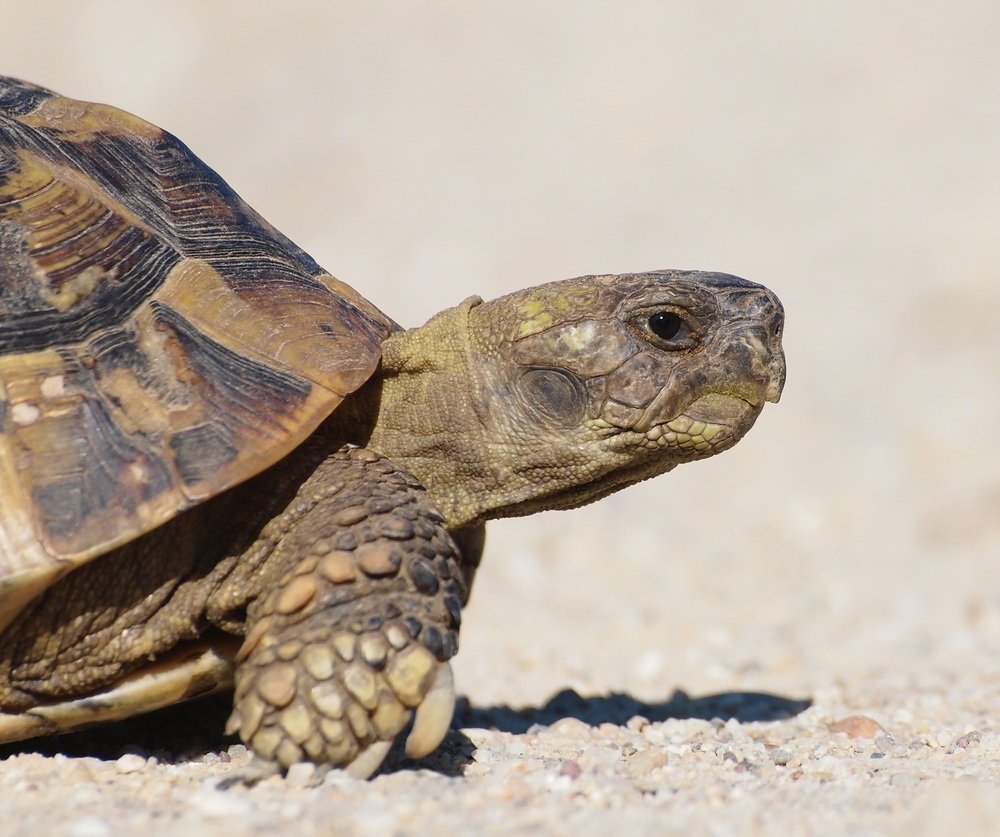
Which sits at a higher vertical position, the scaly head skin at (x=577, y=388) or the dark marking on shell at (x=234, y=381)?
the scaly head skin at (x=577, y=388)

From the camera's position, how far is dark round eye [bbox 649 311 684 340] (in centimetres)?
396

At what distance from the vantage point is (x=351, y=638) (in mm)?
3273

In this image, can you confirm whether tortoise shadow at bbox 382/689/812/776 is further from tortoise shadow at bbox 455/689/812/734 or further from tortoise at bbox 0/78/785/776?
tortoise at bbox 0/78/785/776

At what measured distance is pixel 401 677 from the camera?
3.28 meters

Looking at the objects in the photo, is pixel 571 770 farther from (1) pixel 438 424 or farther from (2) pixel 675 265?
(2) pixel 675 265

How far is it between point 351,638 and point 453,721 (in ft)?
4.65

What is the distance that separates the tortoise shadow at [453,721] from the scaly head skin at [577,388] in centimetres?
79

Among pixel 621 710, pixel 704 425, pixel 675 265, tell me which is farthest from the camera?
pixel 675 265

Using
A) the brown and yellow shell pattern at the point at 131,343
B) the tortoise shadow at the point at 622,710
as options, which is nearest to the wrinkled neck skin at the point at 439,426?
the brown and yellow shell pattern at the point at 131,343

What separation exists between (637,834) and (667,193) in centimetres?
1329

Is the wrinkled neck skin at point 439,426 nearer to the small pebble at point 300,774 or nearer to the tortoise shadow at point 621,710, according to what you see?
the tortoise shadow at point 621,710

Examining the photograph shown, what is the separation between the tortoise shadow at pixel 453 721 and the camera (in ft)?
12.4

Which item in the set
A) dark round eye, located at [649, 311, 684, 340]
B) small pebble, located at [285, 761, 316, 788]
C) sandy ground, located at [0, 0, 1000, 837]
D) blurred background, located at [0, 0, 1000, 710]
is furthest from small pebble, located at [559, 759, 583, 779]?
blurred background, located at [0, 0, 1000, 710]

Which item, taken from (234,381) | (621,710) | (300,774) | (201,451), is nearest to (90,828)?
(300,774)
